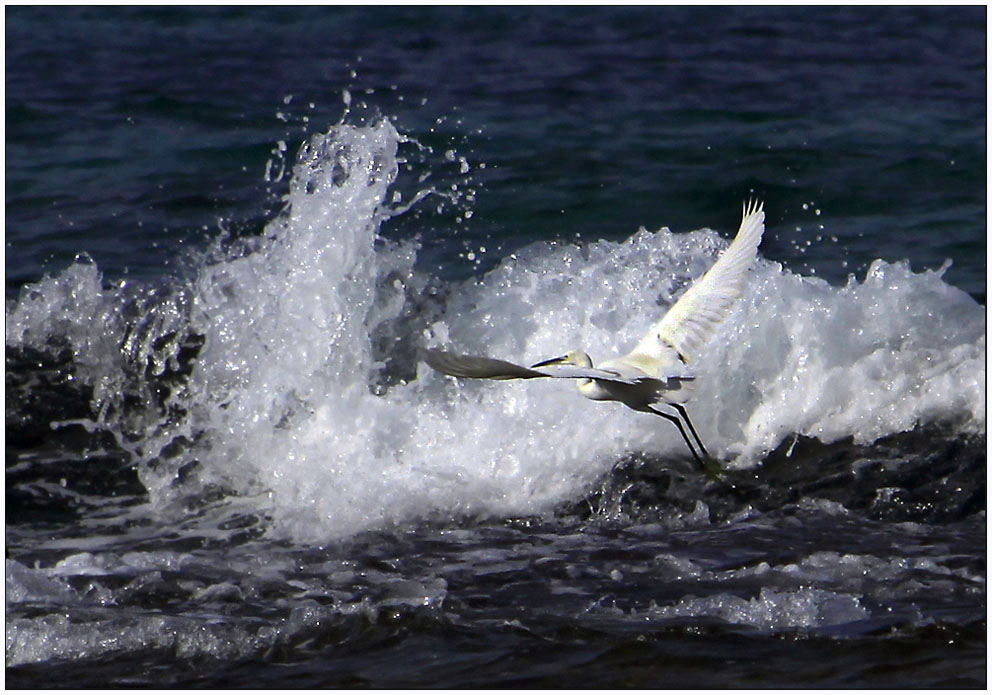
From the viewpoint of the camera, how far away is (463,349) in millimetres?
6688

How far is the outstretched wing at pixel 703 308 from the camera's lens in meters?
4.84

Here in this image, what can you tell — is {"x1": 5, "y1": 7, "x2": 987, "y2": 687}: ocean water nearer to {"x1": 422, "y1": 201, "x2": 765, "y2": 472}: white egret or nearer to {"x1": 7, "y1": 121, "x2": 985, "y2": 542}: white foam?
{"x1": 7, "y1": 121, "x2": 985, "y2": 542}: white foam

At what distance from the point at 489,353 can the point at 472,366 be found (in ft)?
9.83

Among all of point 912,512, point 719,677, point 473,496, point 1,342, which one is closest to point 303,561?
point 473,496

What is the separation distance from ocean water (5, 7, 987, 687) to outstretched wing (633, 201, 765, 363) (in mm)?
687

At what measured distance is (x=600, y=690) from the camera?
381 cm

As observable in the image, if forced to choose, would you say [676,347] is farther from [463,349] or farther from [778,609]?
[463,349]

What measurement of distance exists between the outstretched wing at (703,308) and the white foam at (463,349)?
84 cm

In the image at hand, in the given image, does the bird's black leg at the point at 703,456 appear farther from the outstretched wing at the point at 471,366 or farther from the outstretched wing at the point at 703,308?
the outstretched wing at the point at 471,366

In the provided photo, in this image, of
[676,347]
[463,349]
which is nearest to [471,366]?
[676,347]

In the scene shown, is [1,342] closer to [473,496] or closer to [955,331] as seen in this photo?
[473,496]

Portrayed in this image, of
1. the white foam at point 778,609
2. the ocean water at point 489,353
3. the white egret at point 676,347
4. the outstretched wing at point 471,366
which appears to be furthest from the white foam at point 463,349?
the outstretched wing at point 471,366

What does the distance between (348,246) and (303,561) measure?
1963mm

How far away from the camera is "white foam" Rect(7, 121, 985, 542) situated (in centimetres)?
562
